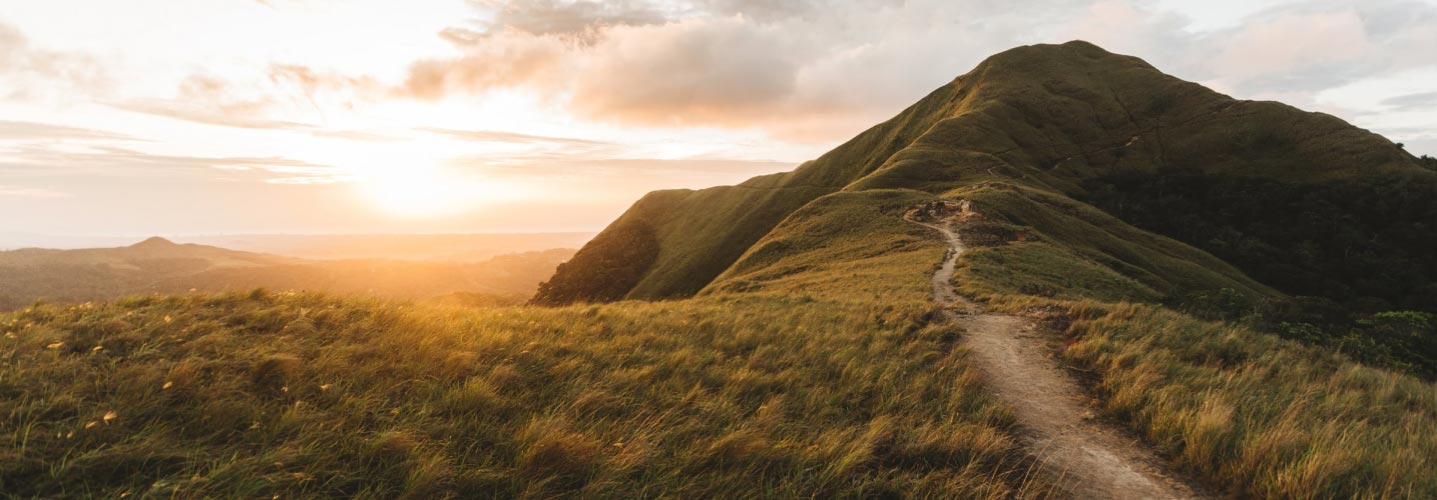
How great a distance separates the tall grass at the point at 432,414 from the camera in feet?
12.1

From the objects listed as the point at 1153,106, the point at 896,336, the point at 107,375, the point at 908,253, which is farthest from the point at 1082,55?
the point at 107,375

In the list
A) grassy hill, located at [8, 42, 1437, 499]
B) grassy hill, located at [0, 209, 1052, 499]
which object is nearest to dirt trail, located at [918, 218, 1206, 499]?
Result: grassy hill, located at [8, 42, 1437, 499]

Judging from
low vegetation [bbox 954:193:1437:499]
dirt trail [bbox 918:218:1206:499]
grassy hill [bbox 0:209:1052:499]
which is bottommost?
dirt trail [bbox 918:218:1206:499]

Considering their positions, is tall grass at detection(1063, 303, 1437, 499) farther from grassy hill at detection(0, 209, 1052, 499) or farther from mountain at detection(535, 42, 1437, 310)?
mountain at detection(535, 42, 1437, 310)

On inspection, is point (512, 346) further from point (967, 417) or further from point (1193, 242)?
point (1193, 242)

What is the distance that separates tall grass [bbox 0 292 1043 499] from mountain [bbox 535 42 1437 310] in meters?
29.4

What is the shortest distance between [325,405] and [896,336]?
32.6ft

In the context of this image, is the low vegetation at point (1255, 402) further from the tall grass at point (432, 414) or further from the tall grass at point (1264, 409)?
the tall grass at point (432, 414)

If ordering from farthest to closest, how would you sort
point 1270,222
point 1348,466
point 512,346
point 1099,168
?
1. point 1099,168
2. point 1270,222
3. point 512,346
4. point 1348,466

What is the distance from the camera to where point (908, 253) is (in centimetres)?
3422

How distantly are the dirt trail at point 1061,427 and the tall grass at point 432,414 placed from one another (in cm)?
53

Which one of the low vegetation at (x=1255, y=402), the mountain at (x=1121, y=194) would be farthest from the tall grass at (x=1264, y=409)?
the mountain at (x=1121, y=194)

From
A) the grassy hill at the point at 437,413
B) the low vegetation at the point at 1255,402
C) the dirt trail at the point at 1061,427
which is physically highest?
the grassy hill at the point at 437,413

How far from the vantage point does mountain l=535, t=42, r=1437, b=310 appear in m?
54.2
